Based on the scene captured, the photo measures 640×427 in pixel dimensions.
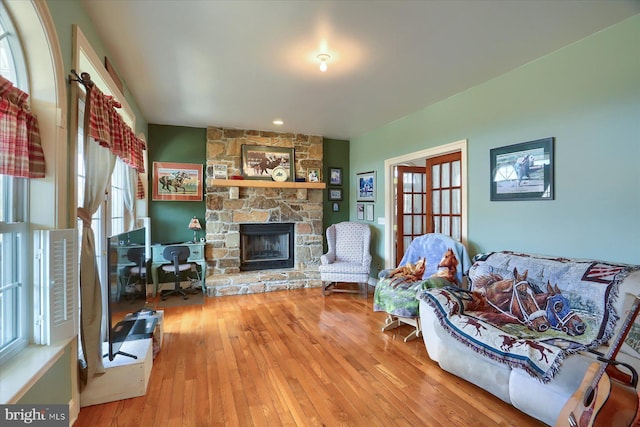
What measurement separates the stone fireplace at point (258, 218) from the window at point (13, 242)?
3119mm

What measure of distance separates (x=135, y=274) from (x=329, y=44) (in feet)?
7.87

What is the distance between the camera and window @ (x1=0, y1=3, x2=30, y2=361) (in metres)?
1.49

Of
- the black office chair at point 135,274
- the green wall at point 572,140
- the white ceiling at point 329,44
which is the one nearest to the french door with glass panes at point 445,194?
the green wall at point 572,140

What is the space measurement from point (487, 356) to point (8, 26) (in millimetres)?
3336

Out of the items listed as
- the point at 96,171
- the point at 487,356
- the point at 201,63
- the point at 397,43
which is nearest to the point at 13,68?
the point at 96,171

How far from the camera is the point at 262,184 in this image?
5023 millimetres

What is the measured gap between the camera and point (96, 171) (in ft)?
7.06

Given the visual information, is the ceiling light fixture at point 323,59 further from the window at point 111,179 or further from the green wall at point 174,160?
the green wall at point 174,160

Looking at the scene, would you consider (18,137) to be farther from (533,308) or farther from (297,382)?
(533,308)

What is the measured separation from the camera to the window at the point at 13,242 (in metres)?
1.49

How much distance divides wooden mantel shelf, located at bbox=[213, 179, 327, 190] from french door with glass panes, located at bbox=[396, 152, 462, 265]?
1.44m

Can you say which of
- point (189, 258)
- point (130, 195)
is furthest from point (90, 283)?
point (189, 258)

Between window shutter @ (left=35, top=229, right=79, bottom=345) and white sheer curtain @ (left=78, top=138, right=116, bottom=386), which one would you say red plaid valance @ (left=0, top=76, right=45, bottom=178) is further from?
white sheer curtain @ (left=78, top=138, right=116, bottom=386)

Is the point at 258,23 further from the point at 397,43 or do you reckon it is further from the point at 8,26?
the point at 8,26
